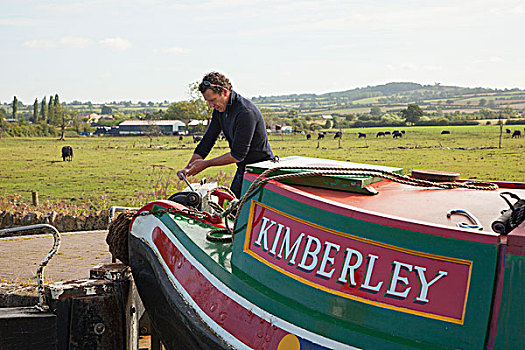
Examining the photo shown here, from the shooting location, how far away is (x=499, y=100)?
14350 centimetres

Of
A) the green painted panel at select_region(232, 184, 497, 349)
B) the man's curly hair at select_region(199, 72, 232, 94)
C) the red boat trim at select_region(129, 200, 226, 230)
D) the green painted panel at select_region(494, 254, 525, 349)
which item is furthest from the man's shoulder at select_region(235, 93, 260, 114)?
the green painted panel at select_region(494, 254, 525, 349)

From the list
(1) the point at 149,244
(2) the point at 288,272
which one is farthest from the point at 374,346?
(1) the point at 149,244

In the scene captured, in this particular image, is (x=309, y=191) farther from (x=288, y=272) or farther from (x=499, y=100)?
(x=499, y=100)

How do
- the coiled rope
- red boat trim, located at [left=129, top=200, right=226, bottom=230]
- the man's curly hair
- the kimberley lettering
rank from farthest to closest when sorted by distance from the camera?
the man's curly hair < red boat trim, located at [left=129, top=200, right=226, bottom=230] < the coiled rope < the kimberley lettering

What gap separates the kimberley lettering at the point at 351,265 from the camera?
2.40 meters

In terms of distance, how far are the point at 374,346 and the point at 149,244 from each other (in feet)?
7.11

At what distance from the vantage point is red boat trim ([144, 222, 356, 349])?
2789mm

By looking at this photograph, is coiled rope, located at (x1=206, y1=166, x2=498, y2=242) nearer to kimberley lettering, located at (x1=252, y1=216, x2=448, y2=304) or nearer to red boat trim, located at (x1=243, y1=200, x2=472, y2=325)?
red boat trim, located at (x1=243, y1=200, x2=472, y2=325)

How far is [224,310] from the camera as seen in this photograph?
10.5 feet

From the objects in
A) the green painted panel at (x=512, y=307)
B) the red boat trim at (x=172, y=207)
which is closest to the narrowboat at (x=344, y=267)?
the green painted panel at (x=512, y=307)

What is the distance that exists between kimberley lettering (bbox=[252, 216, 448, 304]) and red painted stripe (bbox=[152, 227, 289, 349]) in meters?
0.34

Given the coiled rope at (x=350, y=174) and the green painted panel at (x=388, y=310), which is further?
the coiled rope at (x=350, y=174)

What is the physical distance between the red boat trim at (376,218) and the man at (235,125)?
4.33 feet

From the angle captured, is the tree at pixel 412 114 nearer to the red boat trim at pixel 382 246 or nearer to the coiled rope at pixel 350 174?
the coiled rope at pixel 350 174
